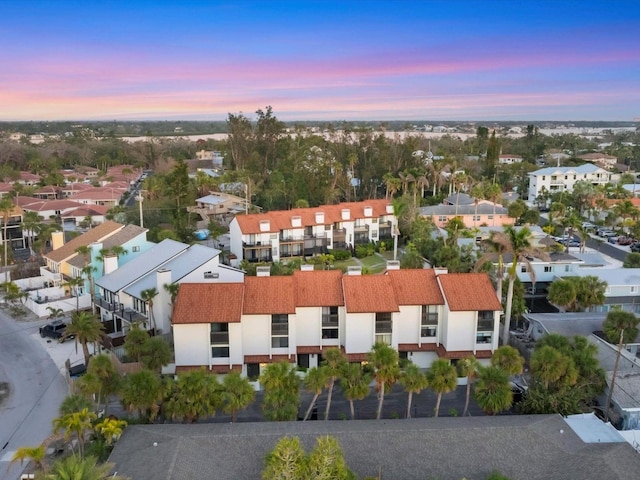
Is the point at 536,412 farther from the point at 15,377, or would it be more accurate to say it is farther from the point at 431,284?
the point at 15,377

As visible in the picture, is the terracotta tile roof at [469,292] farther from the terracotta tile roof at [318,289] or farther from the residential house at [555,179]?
the residential house at [555,179]

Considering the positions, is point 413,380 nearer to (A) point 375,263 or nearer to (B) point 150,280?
(B) point 150,280

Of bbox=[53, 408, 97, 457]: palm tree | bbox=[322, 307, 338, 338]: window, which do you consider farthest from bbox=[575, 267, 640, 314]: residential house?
bbox=[53, 408, 97, 457]: palm tree

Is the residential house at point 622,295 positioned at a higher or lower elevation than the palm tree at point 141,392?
lower

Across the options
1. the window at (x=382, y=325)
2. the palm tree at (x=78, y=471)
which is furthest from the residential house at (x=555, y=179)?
the palm tree at (x=78, y=471)

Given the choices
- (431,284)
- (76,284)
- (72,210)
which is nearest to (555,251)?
→ (431,284)
